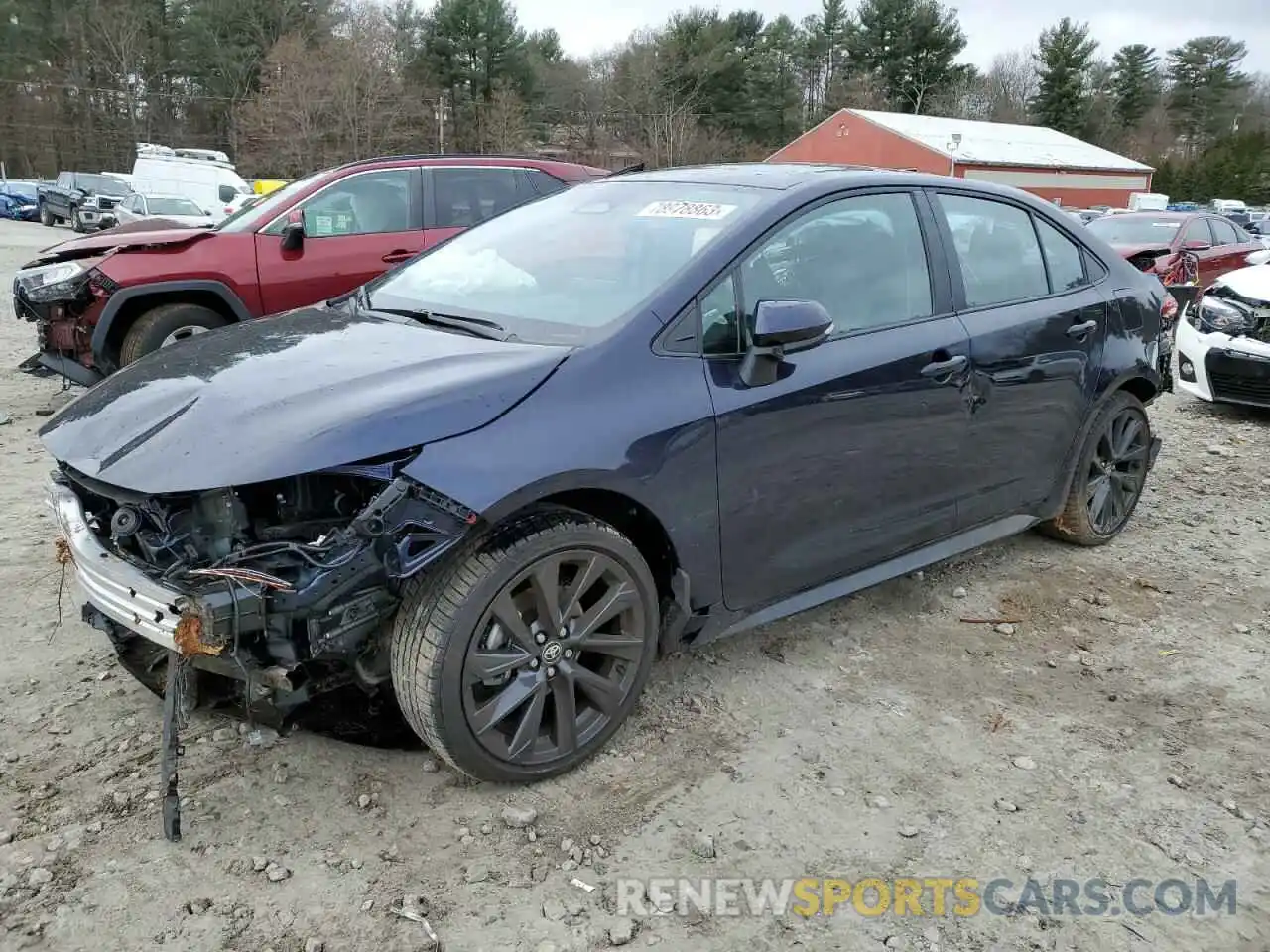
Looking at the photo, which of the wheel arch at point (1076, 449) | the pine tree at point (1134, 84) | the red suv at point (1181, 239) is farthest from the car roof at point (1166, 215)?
the pine tree at point (1134, 84)

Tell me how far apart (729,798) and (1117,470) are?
9.85 ft

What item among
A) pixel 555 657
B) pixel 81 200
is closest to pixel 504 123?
pixel 81 200

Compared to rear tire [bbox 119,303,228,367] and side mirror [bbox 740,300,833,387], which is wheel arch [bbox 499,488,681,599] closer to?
side mirror [bbox 740,300,833,387]

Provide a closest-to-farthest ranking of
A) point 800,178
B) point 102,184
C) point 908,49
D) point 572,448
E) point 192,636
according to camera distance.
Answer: point 192,636, point 572,448, point 800,178, point 102,184, point 908,49

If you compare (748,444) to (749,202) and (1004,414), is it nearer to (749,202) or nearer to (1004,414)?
(749,202)

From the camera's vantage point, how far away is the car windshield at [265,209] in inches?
276

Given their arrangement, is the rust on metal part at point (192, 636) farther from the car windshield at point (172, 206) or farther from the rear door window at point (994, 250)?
the car windshield at point (172, 206)

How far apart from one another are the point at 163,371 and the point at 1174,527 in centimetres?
481

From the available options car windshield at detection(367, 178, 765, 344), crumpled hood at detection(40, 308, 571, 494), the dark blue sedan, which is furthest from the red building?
crumpled hood at detection(40, 308, 571, 494)

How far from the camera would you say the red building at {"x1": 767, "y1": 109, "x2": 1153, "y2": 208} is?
43.1 metres

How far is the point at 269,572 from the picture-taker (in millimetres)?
2326

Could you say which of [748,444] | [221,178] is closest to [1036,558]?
[748,444]

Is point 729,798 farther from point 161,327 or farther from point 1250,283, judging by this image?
point 1250,283

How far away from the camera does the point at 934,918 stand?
2.34m
